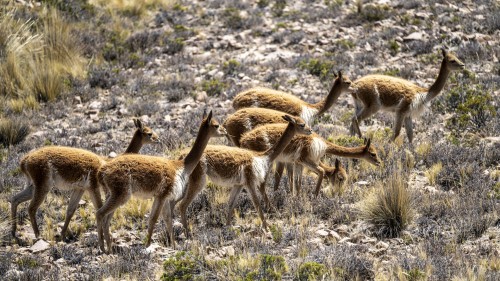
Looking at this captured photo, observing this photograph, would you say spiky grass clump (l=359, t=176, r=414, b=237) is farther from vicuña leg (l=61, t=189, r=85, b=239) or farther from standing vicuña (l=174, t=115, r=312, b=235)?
vicuña leg (l=61, t=189, r=85, b=239)

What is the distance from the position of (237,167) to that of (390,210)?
195 centimetres

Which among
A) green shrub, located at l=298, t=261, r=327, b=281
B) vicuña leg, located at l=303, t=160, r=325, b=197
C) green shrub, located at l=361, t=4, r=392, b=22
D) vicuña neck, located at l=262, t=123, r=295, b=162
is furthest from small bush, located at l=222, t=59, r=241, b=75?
green shrub, located at l=298, t=261, r=327, b=281

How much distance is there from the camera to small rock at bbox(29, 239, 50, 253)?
27.5ft

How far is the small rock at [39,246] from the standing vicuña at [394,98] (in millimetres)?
5589

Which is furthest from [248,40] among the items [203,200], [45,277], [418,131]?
[45,277]

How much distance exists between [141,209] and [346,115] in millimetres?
5108

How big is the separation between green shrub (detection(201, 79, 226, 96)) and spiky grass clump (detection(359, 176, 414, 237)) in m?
6.57

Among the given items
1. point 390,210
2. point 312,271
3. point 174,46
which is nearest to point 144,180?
point 312,271

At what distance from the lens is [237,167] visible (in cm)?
859

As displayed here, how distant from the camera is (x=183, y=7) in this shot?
19.7 meters

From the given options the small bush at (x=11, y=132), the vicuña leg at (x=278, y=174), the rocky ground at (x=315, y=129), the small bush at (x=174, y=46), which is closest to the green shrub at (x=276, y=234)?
the rocky ground at (x=315, y=129)

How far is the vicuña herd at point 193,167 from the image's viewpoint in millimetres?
7965

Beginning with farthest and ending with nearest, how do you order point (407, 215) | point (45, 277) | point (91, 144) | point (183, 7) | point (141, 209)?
point (183, 7) < point (91, 144) < point (141, 209) < point (407, 215) < point (45, 277)

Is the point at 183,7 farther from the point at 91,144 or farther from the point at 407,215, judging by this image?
the point at 407,215
